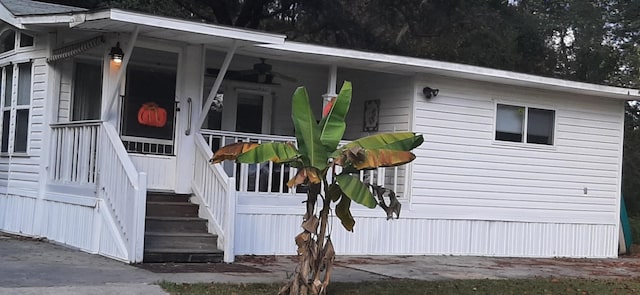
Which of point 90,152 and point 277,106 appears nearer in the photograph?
point 90,152

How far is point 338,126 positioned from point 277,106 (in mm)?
6476

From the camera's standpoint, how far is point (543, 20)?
86.4ft

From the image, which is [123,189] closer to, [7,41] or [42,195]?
[42,195]

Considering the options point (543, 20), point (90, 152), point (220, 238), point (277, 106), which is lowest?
point (220, 238)

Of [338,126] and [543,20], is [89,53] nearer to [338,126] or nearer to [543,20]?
[338,126]

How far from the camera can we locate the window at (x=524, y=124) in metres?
13.8

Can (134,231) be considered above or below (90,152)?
below

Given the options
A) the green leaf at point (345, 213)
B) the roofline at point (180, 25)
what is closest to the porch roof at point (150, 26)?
the roofline at point (180, 25)

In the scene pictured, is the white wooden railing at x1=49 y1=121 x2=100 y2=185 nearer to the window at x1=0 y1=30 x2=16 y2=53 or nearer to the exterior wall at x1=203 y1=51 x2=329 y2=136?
the window at x1=0 y1=30 x2=16 y2=53

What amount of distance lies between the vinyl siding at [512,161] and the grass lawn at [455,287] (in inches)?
129

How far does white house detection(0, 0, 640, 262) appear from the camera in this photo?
10.4 meters

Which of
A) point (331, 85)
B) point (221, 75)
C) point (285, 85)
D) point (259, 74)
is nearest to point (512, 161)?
point (331, 85)

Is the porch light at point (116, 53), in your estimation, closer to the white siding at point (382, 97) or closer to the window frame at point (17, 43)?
the window frame at point (17, 43)

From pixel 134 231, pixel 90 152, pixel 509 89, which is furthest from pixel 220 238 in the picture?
pixel 509 89
